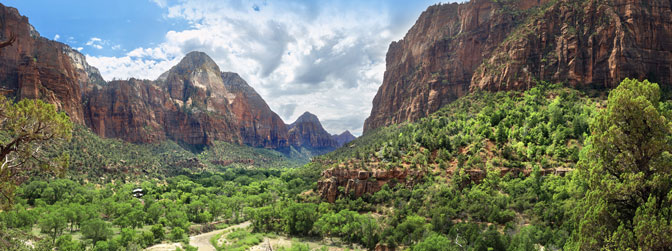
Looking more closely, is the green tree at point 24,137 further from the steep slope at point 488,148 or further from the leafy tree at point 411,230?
the steep slope at point 488,148

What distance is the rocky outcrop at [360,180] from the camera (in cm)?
5475

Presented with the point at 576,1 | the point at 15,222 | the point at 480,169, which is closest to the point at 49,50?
the point at 15,222

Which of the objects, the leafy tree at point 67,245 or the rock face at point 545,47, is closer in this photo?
the leafy tree at point 67,245

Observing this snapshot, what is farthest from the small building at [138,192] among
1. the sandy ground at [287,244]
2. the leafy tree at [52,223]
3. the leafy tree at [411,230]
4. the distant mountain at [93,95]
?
the leafy tree at [411,230]

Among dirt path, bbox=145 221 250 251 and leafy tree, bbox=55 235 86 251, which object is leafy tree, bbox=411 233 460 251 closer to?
dirt path, bbox=145 221 250 251

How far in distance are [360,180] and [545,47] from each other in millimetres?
61250

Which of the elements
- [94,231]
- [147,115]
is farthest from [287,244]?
[147,115]

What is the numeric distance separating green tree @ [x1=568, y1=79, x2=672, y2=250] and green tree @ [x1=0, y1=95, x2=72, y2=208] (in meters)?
23.0

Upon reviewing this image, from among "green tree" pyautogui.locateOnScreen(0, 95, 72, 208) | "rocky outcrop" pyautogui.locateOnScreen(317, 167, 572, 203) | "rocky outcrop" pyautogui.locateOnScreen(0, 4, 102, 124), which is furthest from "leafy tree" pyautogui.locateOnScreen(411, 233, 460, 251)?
"rocky outcrop" pyautogui.locateOnScreen(0, 4, 102, 124)

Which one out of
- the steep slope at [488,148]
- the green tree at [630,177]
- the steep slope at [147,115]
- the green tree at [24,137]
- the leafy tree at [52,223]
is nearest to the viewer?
the green tree at [24,137]

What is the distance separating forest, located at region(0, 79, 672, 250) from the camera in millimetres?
13508

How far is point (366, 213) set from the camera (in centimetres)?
5272

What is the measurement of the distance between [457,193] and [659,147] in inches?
1406

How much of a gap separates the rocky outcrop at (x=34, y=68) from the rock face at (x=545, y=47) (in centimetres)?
12480
